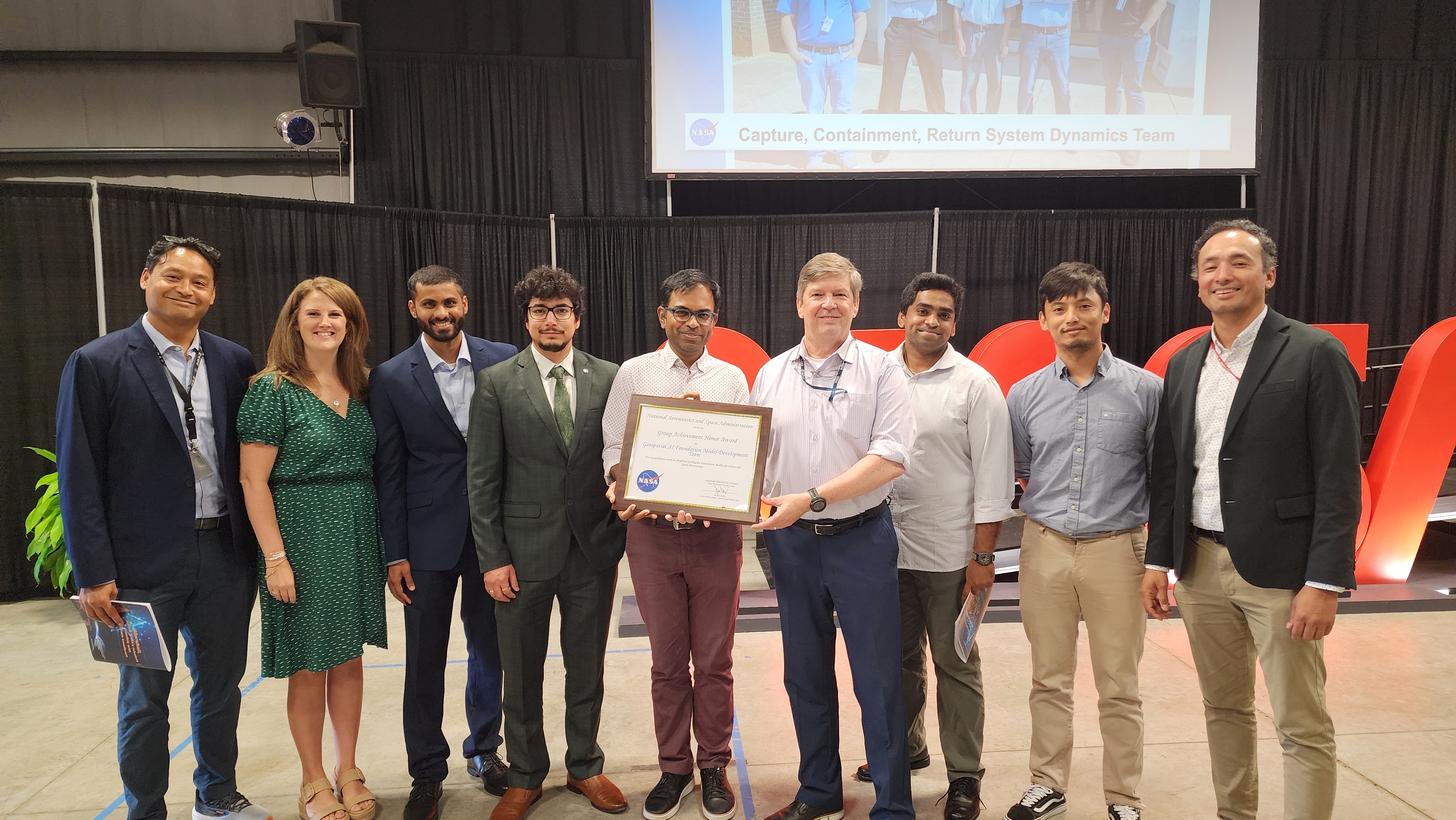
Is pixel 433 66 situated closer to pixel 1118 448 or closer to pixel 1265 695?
pixel 1118 448

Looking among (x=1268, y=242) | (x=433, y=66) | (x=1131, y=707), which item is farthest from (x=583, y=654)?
(x=433, y=66)

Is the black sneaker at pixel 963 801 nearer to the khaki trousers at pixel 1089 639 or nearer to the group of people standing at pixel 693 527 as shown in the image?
the group of people standing at pixel 693 527

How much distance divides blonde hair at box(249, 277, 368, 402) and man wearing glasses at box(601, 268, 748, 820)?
2.76ft

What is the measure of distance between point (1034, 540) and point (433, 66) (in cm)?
629

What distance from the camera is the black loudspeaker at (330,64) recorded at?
596cm

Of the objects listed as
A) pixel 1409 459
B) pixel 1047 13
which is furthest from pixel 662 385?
pixel 1047 13

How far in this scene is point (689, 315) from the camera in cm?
247

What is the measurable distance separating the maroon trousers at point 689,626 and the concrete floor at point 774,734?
25 centimetres

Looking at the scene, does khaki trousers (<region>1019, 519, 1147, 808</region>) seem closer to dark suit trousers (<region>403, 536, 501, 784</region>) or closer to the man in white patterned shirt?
the man in white patterned shirt

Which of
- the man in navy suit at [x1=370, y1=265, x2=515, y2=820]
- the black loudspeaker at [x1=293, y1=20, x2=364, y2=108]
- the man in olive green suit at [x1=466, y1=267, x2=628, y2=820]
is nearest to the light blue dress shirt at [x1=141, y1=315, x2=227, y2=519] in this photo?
the man in navy suit at [x1=370, y1=265, x2=515, y2=820]

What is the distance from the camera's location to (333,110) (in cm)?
694

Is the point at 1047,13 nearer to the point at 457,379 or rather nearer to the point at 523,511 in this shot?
the point at 457,379

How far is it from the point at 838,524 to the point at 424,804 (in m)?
1.60

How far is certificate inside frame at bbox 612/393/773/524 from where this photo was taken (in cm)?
225
